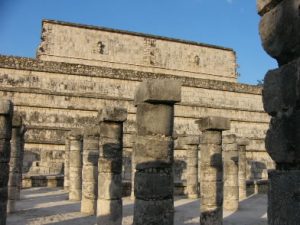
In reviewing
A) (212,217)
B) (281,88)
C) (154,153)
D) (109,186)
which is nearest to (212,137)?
(212,217)

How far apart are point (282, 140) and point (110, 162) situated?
266 inches

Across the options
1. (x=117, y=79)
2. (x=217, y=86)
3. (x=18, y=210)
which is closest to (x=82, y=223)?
(x=18, y=210)

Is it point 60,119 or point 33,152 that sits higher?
point 60,119

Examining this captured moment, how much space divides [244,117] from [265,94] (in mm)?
23655

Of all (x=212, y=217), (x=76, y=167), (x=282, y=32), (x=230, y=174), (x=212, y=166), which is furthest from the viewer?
(x=76, y=167)

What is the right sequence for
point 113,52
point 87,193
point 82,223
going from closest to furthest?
1. point 82,223
2. point 87,193
3. point 113,52

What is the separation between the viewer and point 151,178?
6555mm

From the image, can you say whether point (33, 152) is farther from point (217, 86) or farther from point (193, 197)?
point (217, 86)

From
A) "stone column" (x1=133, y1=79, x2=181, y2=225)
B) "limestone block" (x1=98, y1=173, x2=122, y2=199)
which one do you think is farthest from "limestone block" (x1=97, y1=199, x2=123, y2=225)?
"stone column" (x1=133, y1=79, x2=181, y2=225)

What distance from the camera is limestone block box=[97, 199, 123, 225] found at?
951cm

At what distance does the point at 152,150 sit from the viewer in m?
6.65

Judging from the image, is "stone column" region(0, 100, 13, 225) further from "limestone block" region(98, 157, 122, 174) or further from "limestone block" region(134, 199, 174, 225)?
"limestone block" region(134, 199, 174, 225)

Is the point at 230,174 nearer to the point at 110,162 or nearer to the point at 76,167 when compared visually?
the point at 76,167

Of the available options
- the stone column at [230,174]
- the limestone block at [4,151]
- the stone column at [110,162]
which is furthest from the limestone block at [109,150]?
the stone column at [230,174]
